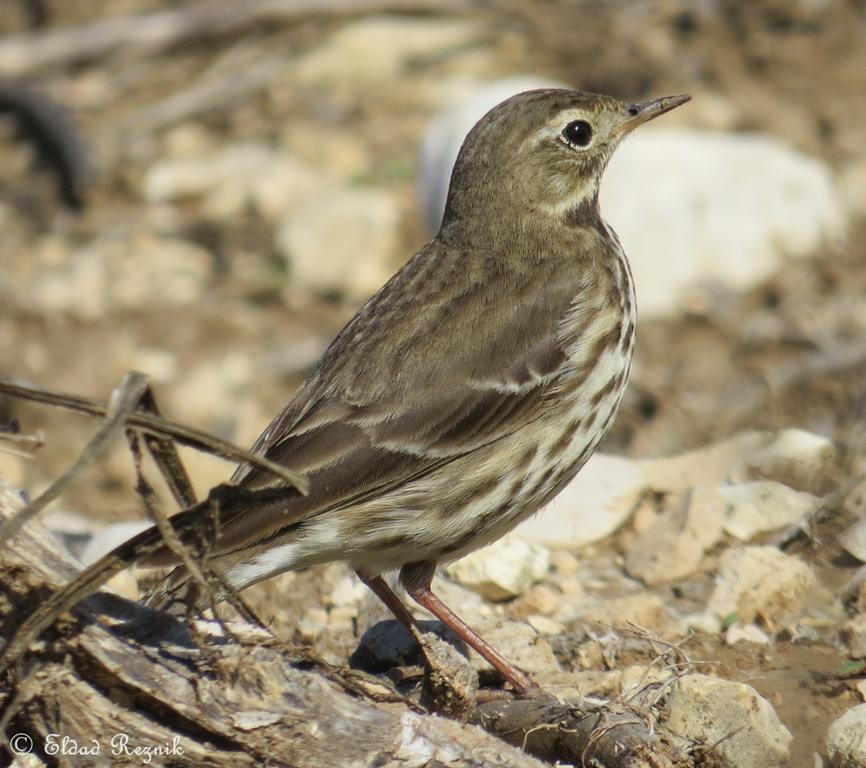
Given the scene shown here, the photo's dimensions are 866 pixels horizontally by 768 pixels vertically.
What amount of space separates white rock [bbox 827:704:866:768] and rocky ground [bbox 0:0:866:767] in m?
0.01

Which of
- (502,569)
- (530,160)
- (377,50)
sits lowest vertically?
(502,569)

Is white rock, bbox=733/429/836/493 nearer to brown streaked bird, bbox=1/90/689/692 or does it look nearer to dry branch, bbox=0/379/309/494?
brown streaked bird, bbox=1/90/689/692

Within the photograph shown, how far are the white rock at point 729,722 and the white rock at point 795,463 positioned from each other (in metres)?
1.72

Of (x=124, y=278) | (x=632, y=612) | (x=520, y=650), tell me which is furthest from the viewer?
(x=124, y=278)

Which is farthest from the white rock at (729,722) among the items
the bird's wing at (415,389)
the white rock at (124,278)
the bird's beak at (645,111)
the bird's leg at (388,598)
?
the white rock at (124,278)

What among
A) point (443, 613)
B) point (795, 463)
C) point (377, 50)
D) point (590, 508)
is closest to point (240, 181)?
point (377, 50)

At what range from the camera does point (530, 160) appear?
17.0 ft

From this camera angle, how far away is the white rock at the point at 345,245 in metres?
9.40

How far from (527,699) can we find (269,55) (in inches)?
328

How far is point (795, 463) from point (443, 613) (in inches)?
69.2

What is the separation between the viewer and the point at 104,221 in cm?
1034

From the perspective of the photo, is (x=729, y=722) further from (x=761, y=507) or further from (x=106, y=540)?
(x=106, y=540)

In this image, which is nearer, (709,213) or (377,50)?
(709,213)

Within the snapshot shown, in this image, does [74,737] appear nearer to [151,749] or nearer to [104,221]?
[151,749]
